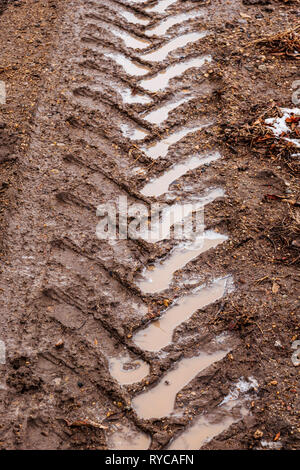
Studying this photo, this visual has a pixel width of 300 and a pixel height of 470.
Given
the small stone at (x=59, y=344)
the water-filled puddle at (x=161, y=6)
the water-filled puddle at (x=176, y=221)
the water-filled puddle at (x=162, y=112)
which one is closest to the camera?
the small stone at (x=59, y=344)

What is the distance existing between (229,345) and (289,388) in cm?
39

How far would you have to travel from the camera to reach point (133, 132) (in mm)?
3979

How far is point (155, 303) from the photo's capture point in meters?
3.12

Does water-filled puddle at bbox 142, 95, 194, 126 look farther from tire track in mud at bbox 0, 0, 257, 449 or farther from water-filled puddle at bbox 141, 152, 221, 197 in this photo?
water-filled puddle at bbox 141, 152, 221, 197

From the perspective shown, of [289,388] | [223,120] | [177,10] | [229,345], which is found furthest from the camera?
[177,10]

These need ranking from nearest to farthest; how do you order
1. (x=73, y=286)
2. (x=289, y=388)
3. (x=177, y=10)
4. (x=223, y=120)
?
(x=289, y=388) < (x=73, y=286) < (x=223, y=120) < (x=177, y=10)

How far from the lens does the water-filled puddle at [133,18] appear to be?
4.75m

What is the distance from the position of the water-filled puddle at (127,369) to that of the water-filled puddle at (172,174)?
1.21 meters

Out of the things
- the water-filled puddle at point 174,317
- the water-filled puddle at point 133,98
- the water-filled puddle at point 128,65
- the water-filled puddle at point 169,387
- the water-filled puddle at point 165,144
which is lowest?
the water-filled puddle at point 169,387

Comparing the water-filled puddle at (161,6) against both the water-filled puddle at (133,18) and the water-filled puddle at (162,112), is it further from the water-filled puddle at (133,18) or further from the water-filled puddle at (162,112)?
the water-filled puddle at (162,112)

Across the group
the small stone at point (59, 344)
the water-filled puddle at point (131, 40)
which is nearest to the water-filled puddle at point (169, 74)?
the water-filled puddle at point (131, 40)

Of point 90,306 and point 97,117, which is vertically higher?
point 97,117

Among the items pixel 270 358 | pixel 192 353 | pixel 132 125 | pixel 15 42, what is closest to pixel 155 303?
pixel 192 353

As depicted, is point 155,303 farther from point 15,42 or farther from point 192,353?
point 15,42
